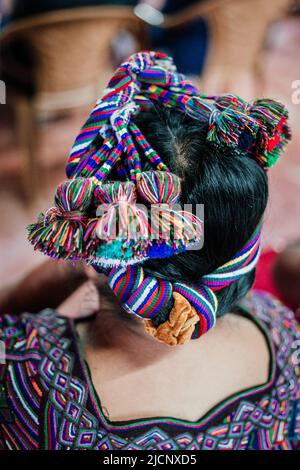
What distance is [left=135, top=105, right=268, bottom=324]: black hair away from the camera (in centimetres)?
65

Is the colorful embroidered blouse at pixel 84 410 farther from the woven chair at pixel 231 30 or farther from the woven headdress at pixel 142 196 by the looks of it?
the woven chair at pixel 231 30

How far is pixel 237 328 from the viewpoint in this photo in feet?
2.95

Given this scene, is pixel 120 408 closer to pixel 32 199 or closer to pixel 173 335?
pixel 173 335

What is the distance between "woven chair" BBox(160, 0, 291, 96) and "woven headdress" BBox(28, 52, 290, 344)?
159 cm

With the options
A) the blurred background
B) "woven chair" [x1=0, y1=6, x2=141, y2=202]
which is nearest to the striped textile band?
the blurred background

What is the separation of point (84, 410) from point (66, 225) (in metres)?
0.34

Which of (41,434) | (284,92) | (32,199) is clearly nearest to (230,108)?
(41,434)

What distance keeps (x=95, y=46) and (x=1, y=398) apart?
66.2 inches

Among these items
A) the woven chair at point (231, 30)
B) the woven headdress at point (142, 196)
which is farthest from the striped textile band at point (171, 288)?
the woven chair at point (231, 30)

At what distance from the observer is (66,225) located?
0.59 metres

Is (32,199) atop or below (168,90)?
below

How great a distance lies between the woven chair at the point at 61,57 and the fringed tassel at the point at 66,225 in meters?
1.51

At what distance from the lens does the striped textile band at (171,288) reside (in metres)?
0.66

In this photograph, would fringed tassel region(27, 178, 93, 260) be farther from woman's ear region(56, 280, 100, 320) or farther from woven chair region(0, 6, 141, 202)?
woven chair region(0, 6, 141, 202)
